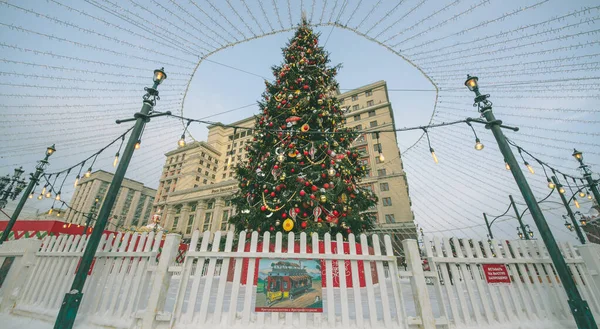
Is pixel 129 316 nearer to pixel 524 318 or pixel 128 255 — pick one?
pixel 128 255

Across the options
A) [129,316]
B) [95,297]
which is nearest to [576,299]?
[129,316]

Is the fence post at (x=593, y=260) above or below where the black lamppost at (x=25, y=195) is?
below

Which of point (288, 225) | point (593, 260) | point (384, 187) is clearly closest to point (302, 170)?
point (288, 225)

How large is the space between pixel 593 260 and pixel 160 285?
24.1ft

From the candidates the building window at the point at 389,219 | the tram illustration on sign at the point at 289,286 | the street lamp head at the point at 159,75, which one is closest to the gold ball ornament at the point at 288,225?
the tram illustration on sign at the point at 289,286

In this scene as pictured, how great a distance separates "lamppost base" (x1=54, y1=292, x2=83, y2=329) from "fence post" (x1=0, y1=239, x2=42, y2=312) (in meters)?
2.62

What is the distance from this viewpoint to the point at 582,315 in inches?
126

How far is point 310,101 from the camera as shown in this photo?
334 inches

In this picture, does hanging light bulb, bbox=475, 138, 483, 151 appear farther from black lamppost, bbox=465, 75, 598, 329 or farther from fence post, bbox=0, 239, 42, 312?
fence post, bbox=0, 239, 42, 312

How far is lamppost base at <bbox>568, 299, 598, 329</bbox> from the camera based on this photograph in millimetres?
3131

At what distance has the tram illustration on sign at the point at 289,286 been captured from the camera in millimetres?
2988

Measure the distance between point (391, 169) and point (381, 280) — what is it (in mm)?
28760

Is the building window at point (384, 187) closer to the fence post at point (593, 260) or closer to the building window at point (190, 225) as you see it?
the fence post at point (593, 260)

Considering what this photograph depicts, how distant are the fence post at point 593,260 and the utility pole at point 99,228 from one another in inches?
325
